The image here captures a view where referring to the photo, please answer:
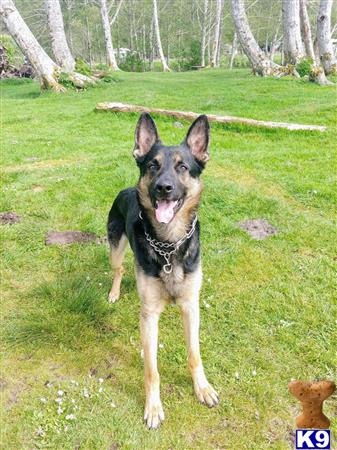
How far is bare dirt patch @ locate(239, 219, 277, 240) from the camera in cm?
583

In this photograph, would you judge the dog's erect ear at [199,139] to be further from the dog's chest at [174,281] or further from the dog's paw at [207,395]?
the dog's paw at [207,395]

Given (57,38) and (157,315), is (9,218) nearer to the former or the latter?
(157,315)

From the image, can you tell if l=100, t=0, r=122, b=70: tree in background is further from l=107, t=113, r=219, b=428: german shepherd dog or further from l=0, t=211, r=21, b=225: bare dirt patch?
l=107, t=113, r=219, b=428: german shepherd dog

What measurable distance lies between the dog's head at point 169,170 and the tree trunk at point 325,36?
50.3ft

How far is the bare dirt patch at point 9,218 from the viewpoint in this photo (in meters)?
6.39

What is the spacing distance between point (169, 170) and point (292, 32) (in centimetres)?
1709

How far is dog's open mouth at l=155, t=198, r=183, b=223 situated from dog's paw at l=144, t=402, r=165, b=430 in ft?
5.57

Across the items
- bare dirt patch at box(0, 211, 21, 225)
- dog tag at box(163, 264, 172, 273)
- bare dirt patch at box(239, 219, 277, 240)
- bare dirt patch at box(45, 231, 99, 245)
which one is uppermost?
dog tag at box(163, 264, 172, 273)

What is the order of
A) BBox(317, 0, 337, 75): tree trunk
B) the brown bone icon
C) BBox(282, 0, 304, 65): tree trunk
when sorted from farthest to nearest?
BBox(282, 0, 304, 65): tree trunk, BBox(317, 0, 337, 75): tree trunk, the brown bone icon

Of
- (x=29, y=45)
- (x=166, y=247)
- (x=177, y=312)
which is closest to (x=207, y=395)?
(x=177, y=312)

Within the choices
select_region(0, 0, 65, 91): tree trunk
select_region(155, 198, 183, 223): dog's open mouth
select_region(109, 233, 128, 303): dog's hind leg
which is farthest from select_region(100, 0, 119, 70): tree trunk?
select_region(155, 198, 183, 223): dog's open mouth

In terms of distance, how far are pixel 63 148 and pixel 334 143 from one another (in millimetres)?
7001

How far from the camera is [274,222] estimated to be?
240 inches

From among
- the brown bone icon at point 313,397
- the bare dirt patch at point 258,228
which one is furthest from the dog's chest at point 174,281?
the bare dirt patch at point 258,228
